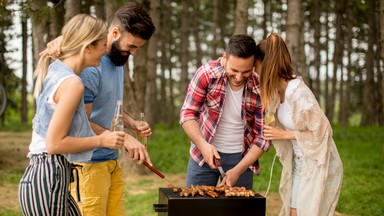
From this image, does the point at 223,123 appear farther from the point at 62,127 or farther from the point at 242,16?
the point at 242,16

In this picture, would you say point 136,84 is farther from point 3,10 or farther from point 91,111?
point 91,111

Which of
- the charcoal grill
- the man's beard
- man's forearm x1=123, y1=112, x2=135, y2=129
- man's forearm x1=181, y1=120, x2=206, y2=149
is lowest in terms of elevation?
the charcoal grill

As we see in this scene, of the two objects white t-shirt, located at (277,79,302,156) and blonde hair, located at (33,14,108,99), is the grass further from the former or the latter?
blonde hair, located at (33,14,108,99)

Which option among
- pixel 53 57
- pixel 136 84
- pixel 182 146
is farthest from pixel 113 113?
pixel 182 146

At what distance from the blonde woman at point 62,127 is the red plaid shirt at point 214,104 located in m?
1.45

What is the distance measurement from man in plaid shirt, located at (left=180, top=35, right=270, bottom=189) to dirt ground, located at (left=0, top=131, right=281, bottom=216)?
3110 mm

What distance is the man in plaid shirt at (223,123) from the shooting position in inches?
176

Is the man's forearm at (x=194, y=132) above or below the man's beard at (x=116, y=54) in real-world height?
below

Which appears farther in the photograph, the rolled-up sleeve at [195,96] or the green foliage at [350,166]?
the green foliage at [350,166]

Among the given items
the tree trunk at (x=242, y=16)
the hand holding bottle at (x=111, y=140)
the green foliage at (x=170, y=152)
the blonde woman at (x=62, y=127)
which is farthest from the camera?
the green foliage at (x=170, y=152)

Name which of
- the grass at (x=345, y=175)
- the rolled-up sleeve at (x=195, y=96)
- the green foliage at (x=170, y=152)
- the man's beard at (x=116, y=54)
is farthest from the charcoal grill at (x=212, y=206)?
the green foliage at (x=170, y=152)

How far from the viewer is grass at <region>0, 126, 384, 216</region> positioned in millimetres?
7840

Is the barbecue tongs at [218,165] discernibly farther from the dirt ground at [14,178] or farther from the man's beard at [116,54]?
→ the dirt ground at [14,178]

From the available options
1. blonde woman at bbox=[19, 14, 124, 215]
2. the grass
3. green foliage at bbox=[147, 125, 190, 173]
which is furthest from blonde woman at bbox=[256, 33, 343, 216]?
green foliage at bbox=[147, 125, 190, 173]
